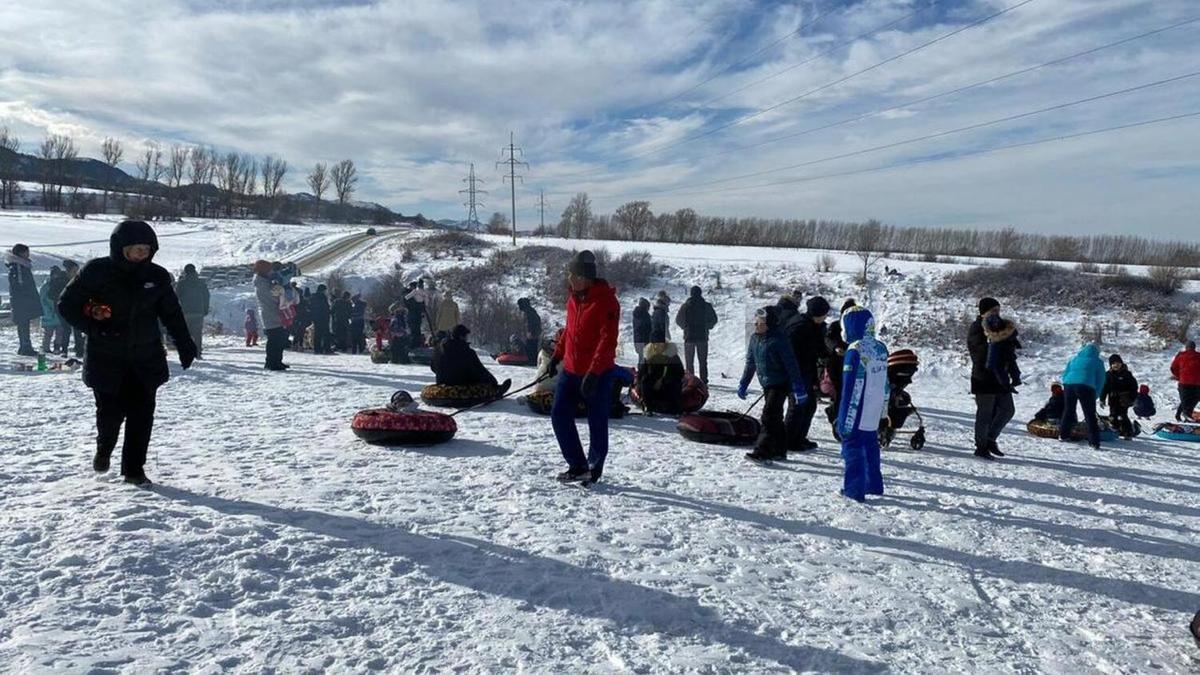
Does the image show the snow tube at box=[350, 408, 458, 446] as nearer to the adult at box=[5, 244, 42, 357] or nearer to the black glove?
the black glove

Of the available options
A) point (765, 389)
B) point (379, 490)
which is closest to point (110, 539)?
point (379, 490)

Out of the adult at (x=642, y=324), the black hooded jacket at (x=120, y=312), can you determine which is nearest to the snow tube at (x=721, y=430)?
the black hooded jacket at (x=120, y=312)

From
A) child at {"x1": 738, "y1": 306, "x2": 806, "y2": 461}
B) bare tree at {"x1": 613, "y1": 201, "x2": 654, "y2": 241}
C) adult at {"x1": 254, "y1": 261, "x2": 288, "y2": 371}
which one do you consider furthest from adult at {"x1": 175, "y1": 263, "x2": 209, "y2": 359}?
bare tree at {"x1": 613, "y1": 201, "x2": 654, "y2": 241}

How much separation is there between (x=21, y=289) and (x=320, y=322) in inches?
229

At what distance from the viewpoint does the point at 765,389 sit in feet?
23.9

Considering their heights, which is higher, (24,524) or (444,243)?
(444,243)

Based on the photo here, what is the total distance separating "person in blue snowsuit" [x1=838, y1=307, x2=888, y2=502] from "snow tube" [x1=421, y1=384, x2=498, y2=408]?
15.5ft

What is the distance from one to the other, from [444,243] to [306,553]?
140 feet

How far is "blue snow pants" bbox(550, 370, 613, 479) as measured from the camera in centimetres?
577

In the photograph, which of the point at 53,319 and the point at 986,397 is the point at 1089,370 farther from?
the point at 53,319

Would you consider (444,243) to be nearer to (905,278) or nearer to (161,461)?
(905,278)

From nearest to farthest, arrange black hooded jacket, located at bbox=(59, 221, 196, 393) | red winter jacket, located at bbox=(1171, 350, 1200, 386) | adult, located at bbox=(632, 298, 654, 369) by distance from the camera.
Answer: black hooded jacket, located at bbox=(59, 221, 196, 393), red winter jacket, located at bbox=(1171, 350, 1200, 386), adult, located at bbox=(632, 298, 654, 369)

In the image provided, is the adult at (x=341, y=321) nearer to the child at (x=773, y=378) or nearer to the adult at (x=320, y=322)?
the adult at (x=320, y=322)

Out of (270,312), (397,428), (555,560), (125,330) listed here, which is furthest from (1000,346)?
(270,312)
